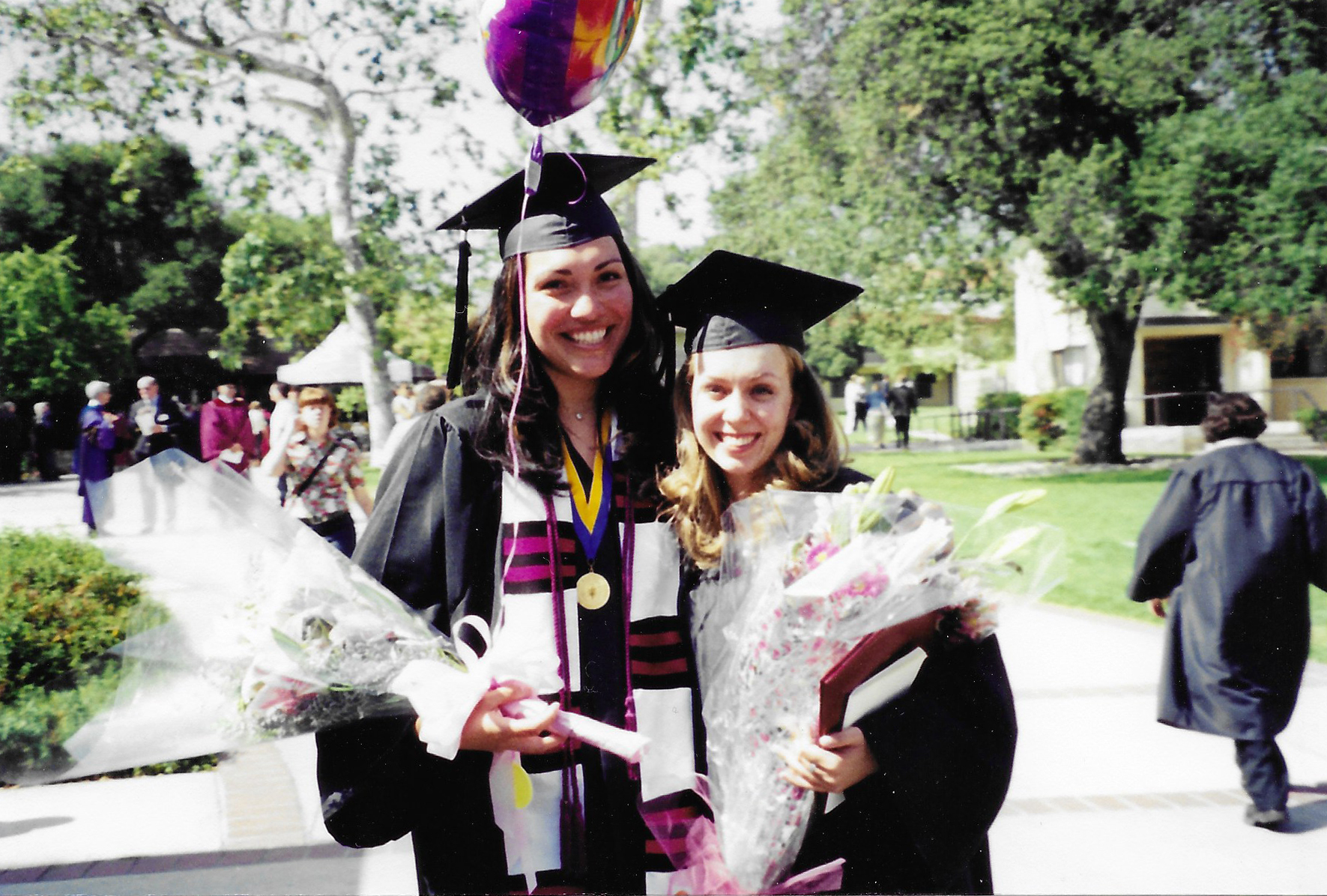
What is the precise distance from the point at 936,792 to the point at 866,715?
0.17 m

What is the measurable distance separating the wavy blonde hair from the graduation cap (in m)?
0.34

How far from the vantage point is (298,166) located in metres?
11.1

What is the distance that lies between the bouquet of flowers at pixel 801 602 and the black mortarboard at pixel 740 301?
0.43 metres

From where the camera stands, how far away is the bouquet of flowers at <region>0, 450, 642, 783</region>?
1.76 metres

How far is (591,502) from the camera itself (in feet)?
A: 6.61

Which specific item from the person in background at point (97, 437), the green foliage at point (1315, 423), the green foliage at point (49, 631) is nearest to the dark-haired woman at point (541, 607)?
the green foliage at point (49, 631)

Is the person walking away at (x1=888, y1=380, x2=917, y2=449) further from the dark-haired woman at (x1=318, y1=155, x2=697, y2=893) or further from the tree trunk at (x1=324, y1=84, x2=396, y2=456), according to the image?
the dark-haired woman at (x1=318, y1=155, x2=697, y2=893)

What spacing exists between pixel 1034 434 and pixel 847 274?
6524mm

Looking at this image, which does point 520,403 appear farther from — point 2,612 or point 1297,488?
point 2,612

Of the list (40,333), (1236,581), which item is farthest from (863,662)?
(40,333)

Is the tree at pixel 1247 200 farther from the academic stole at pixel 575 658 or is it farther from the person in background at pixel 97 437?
the academic stole at pixel 575 658

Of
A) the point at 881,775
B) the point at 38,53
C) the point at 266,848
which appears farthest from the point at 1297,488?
the point at 38,53

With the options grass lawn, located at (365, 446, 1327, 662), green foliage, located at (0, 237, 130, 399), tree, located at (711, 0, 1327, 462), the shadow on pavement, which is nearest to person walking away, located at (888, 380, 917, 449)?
grass lawn, located at (365, 446, 1327, 662)

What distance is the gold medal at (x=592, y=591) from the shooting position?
1916mm
